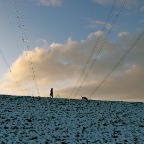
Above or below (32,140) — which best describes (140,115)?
above

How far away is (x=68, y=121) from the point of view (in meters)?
24.5

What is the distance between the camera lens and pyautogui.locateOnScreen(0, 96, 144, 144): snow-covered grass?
69.4 ft

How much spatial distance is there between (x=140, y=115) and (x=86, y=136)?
7576 mm

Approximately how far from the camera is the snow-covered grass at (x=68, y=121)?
2116 centimetres

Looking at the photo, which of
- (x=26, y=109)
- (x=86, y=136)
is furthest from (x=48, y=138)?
(x=26, y=109)

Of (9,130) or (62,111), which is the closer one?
(9,130)

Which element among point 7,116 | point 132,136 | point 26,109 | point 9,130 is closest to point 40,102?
point 26,109

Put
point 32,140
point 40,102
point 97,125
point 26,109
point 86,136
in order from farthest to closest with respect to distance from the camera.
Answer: point 40,102, point 26,109, point 97,125, point 86,136, point 32,140

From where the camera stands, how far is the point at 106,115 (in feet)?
87.5

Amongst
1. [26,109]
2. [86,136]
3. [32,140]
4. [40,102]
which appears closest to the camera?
[32,140]

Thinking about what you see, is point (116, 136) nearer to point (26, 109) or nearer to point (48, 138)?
point (48, 138)

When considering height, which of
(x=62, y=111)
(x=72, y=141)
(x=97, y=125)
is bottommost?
(x=72, y=141)

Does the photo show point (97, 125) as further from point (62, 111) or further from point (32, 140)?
point (32, 140)

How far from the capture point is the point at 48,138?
823 inches
